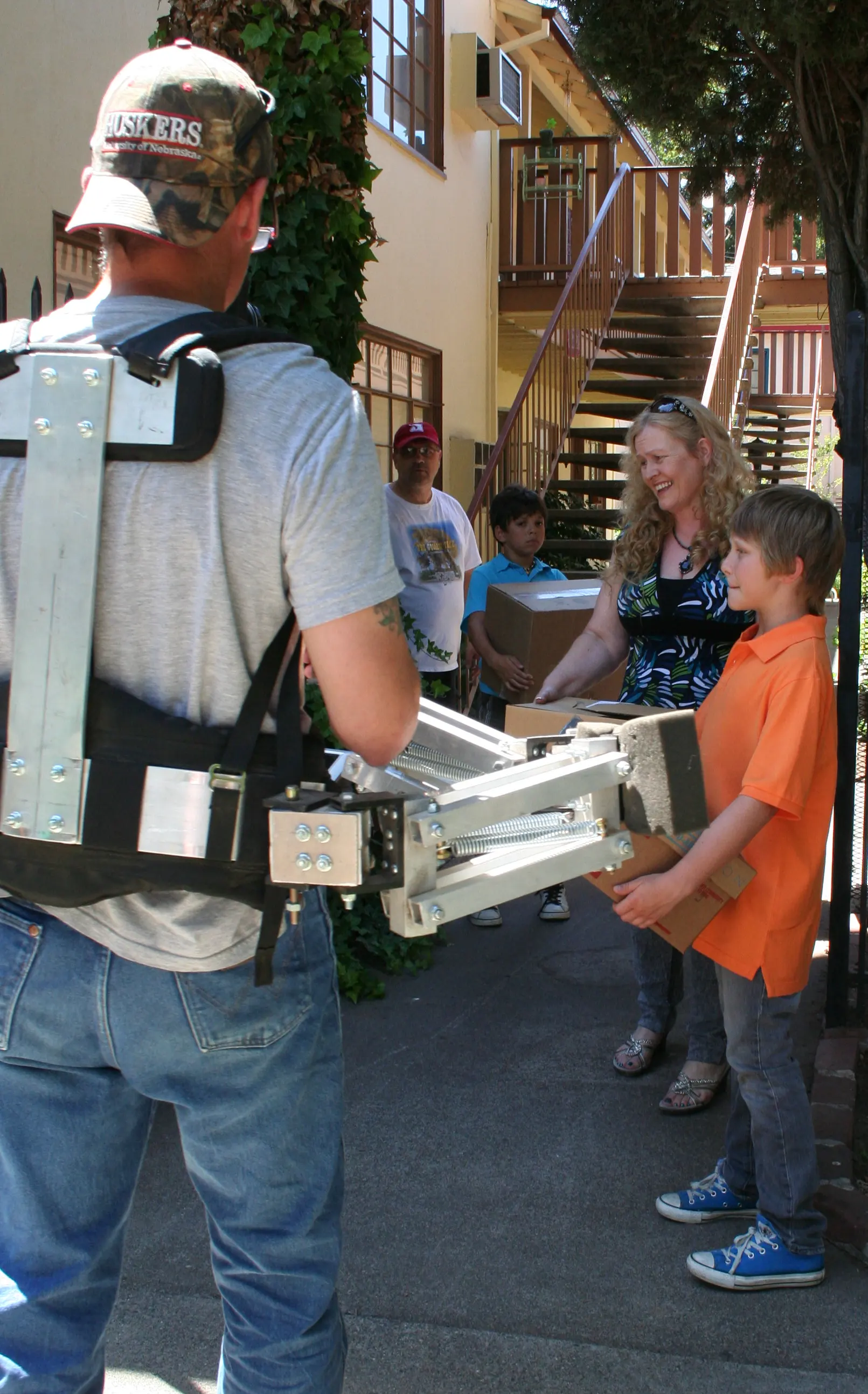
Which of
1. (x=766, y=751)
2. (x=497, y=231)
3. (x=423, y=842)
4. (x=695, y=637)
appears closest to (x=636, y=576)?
(x=695, y=637)

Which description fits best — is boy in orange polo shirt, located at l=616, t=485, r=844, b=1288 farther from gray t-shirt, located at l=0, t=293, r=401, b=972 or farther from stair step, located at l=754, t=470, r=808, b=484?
stair step, located at l=754, t=470, r=808, b=484

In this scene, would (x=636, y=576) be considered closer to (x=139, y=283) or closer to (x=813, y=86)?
(x=813, y=86)

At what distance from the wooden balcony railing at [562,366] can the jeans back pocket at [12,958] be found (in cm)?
740

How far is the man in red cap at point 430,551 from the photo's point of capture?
595cm

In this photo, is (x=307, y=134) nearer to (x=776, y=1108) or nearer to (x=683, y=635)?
(x=683, y=635)

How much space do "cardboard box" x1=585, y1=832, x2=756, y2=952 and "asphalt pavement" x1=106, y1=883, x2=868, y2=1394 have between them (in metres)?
0.77

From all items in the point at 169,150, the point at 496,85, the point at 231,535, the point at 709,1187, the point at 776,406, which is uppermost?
the point at 496,85

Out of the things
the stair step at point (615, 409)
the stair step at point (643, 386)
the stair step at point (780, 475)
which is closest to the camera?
the stair step at point (643, 386)

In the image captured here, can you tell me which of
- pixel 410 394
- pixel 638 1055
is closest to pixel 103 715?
pixel 638 1055

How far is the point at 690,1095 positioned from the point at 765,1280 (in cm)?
86

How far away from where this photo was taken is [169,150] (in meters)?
1.55

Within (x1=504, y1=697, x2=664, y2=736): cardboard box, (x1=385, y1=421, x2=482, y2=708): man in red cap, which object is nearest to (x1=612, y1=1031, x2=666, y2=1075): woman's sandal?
(x1=504, y1=697, x2=664, y2=736): cardboard box

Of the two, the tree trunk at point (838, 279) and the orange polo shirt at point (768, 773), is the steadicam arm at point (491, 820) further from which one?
the tree trunk at point (838, 279)

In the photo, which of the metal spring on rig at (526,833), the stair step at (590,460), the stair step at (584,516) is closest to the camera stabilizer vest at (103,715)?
the metal spring on rig at (526,833)
